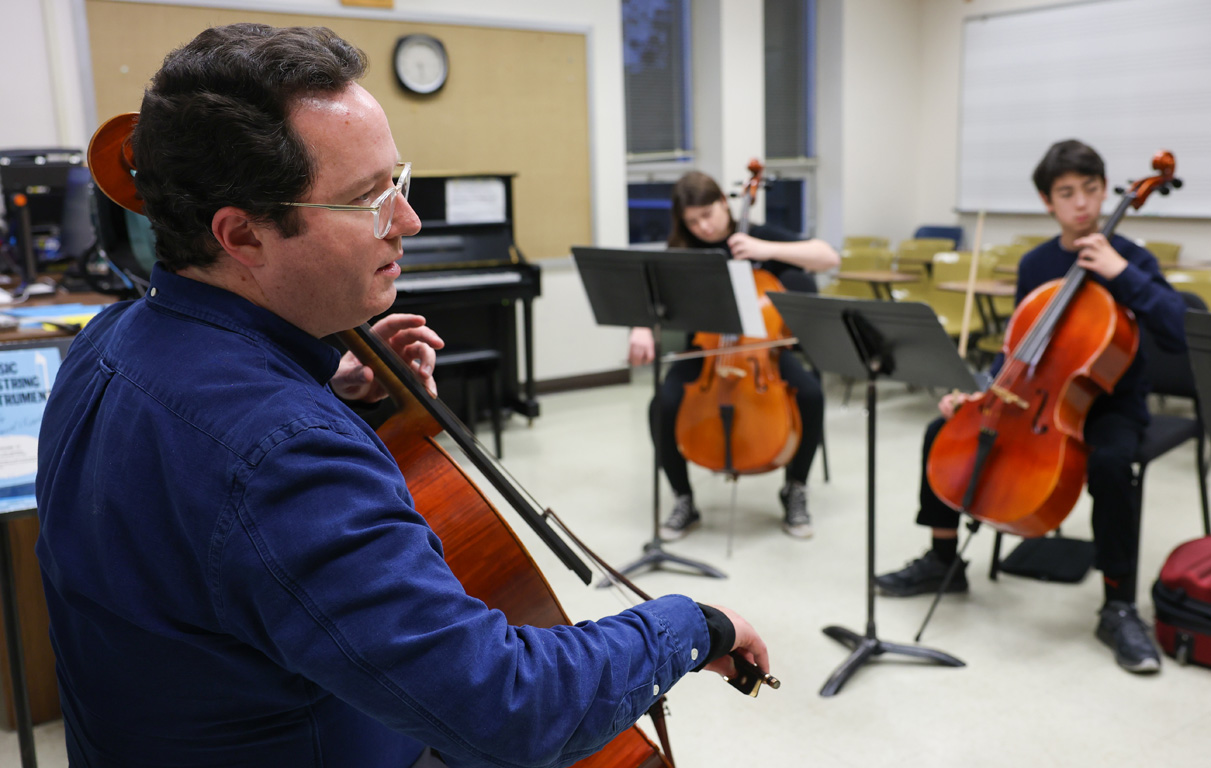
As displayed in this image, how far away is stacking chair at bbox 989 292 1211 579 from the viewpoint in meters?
2.58

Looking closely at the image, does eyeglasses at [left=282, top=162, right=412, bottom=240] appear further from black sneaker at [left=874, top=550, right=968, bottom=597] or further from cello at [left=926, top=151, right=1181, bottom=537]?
black sneaker at [left=874, top=550, right=968, bottom=597]

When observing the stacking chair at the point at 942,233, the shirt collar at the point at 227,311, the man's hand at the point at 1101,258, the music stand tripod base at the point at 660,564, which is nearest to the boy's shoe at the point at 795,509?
the music stand tripod base at the point at 660,564

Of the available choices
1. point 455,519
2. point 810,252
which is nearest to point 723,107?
point 810,252

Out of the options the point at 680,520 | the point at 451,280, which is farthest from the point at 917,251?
the point at 680,520

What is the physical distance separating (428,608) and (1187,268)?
575 centimetres

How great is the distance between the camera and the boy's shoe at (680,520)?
3.36 metres

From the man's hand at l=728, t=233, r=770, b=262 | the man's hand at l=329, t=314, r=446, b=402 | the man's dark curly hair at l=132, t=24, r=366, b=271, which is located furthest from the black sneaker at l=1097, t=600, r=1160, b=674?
the man's dark curly hair at l=132, t=24, r=366, b=271

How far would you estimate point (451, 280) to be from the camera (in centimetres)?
453

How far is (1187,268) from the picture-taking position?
527 centimetres

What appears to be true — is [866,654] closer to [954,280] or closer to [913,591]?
[913,591]

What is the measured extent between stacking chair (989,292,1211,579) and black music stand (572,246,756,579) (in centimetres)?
109

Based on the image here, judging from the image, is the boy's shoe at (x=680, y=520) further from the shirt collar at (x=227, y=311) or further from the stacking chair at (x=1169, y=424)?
the shirt collar at (x=227, y=311)

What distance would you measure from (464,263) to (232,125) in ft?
13.0

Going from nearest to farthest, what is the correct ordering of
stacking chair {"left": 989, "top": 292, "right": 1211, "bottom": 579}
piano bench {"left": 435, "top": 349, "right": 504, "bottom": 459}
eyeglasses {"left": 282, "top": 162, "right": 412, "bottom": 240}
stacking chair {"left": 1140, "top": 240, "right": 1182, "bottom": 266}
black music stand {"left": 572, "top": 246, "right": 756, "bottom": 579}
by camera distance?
eyeglasses {"left": 282, "top": 162, "right": 412, "bottom": 240} < stacking chair {"left": 989, "top": 292, "right": 1211, "bottom": 579} < black music stand {"left": 572, "top": 246, "right": 756, "bottom": 579} < piano bench {"left": 435, "top": 349, "right": 504, "bottom": 459} < stacking chair {"left": 1140, "top": 240, "right": 1182, "bottom": 266}
